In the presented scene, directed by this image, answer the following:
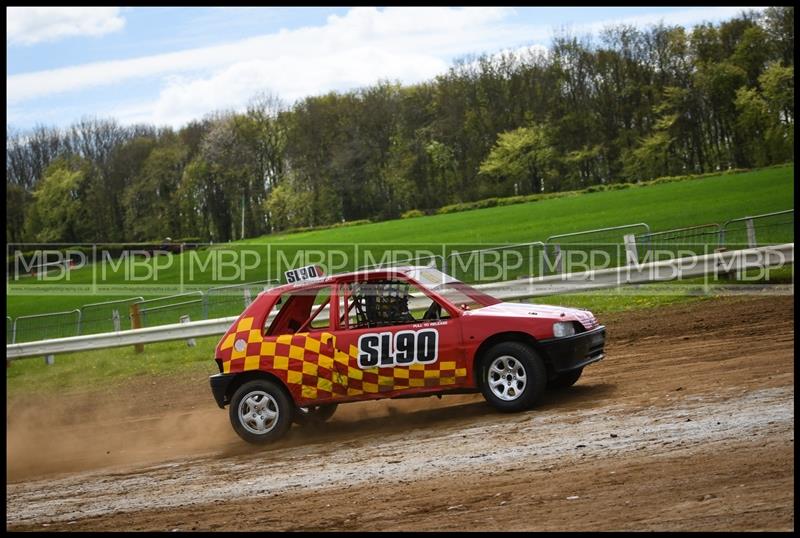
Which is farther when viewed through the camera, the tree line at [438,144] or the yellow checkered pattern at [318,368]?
the tree line at [438,144]

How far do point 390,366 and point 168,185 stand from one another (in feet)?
265

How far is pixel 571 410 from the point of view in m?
9.28

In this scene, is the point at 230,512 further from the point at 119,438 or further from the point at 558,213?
the point at 558,213

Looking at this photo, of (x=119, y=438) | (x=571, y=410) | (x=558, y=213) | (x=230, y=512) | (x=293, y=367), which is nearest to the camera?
(x=230, y=512)

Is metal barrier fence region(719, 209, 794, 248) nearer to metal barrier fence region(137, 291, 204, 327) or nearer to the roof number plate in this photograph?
the roof number plate

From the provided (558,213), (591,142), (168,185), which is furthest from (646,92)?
(168,185)

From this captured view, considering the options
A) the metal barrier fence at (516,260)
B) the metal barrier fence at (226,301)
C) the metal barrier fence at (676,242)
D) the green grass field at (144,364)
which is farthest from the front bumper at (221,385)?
the metal barrier fence at (676,242)

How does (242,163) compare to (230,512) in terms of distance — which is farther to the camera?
(242,163)

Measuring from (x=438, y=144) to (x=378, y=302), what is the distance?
226 feet

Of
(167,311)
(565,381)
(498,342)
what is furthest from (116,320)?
(498,342)

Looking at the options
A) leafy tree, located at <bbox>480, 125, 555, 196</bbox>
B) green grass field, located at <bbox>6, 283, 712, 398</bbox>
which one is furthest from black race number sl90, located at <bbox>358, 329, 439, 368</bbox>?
leafy tree, located at <bbox>480, 125, 555, 196</bbox>

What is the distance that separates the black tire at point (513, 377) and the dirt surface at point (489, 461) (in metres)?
0.18

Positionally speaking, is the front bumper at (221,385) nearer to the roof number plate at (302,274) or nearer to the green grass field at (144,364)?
the roof number plate at (302,274)

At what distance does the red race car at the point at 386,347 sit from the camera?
31.3 feet
